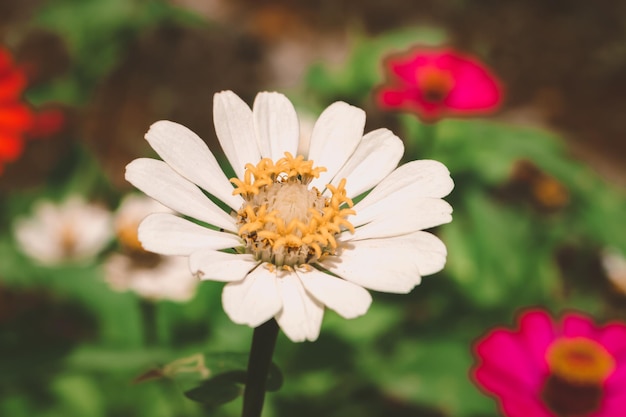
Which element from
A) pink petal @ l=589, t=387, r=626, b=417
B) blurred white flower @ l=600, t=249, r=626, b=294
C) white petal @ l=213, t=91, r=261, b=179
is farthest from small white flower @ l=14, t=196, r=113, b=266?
blurred white flower @ l=600, t=249, r=626, b=294

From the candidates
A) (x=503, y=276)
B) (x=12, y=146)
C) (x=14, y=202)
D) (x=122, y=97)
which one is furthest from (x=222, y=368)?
(x=122, y=97)

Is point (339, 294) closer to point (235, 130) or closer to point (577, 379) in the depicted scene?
point (235, 130)

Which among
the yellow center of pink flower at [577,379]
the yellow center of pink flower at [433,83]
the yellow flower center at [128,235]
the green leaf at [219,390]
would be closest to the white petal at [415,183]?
the green leaf at [219,390]

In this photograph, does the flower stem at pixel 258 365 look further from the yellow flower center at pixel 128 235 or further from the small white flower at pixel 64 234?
the small white flower at pixel 64 234

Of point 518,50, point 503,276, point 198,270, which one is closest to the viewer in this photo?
point 198,270

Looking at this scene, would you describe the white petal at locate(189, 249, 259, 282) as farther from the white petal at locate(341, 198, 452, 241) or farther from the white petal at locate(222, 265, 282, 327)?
the white petal at locate(341, 198, 452, 241)

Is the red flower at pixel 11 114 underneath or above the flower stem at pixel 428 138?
underneath

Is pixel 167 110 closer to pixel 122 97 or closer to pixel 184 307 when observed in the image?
pixel 122 97

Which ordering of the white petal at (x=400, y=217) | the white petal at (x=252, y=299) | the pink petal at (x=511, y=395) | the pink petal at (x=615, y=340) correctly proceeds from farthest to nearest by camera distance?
the pink petal at (x=615, y=340), the pink petal at (x=511, y=395), the white petal at (x=400, y=217), the white petal at (x=252, y=299)
